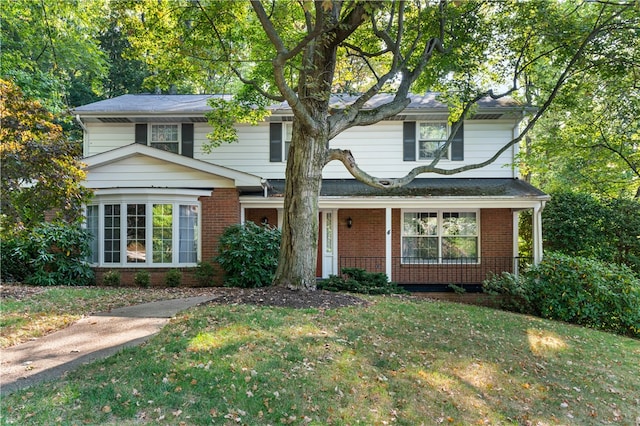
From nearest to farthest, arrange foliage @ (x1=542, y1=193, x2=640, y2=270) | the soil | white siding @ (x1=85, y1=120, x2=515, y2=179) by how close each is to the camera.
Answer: the soil < foliage @ (x1=542, y1=193, x2=640, y2=270) < white siding @ (x1=85, y1=120, x2=515, y2=179)

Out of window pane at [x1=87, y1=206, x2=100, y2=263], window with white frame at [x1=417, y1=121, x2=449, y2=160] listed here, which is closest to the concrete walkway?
window pane at [x1=87, y1=206, x2=100, y2=263]

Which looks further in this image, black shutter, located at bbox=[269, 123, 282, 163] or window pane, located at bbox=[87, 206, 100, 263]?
black shutter, located at bbox=[269, 123, 282, 163]

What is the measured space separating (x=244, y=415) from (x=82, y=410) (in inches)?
56.7

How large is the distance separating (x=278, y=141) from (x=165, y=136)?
3843mm

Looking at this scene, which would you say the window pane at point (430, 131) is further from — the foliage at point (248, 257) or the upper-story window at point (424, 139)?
the foliage at point (248, 257)

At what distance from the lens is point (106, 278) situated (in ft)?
36.2

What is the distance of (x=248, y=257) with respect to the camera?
35.0 ft

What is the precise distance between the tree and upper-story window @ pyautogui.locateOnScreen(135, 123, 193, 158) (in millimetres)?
1915

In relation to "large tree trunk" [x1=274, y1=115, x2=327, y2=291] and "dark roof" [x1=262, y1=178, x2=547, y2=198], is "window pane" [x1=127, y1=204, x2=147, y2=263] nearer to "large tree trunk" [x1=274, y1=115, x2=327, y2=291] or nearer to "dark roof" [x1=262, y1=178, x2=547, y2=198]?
"dark roof" [x1=262, y1=178, x2=547, y2=198]

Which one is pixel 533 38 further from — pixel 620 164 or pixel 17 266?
pixel 17 266

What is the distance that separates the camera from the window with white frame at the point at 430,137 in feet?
45.2

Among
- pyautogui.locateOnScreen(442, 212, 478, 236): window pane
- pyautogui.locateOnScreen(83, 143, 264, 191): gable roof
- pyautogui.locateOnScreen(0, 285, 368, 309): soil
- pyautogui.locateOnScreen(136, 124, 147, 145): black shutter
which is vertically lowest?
pyautogui.locateOnScreen(0, 285, 368, 309): soil

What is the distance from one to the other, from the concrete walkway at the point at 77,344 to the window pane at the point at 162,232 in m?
4.20

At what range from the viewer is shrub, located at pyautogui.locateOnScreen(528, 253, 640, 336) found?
9.15m
